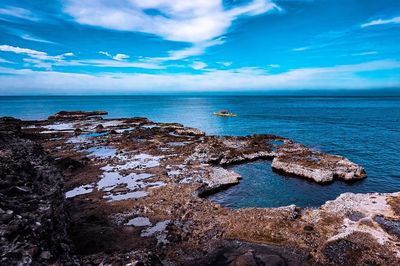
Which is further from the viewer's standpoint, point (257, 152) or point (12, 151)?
point (257, 152)

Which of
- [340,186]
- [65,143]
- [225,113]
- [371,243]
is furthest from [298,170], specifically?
[225,113]

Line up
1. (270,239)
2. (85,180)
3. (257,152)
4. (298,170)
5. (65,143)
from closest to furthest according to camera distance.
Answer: (270,239) → (85,180) → (298,170) → (257,152) → (65,143)

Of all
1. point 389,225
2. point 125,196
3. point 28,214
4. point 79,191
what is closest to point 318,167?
point 389,225

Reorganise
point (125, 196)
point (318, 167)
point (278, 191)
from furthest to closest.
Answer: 1. point (318, 167)
2. point (278, 191)
3. point (125, 196)

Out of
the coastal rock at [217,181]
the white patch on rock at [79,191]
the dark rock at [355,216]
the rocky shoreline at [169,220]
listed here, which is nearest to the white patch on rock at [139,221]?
the rocky shoreline at [169,220]

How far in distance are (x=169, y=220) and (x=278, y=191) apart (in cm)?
1564

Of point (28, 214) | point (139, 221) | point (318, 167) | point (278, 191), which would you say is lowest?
point (278, 191)

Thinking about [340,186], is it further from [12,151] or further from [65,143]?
[65,143]

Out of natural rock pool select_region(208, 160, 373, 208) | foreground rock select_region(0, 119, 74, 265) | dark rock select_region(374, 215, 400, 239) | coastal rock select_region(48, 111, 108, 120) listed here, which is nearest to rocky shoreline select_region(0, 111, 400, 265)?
foreground rock select_region(0, 119, 74, 265)

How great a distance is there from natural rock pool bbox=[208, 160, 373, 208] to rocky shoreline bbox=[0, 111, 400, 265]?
1336 millimetres

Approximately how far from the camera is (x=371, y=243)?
Result: 67.9 feet

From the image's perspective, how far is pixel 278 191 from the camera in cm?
3456

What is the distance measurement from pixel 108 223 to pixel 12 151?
9.78 meters

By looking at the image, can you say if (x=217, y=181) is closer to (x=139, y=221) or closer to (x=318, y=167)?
(x=139, y=221)
